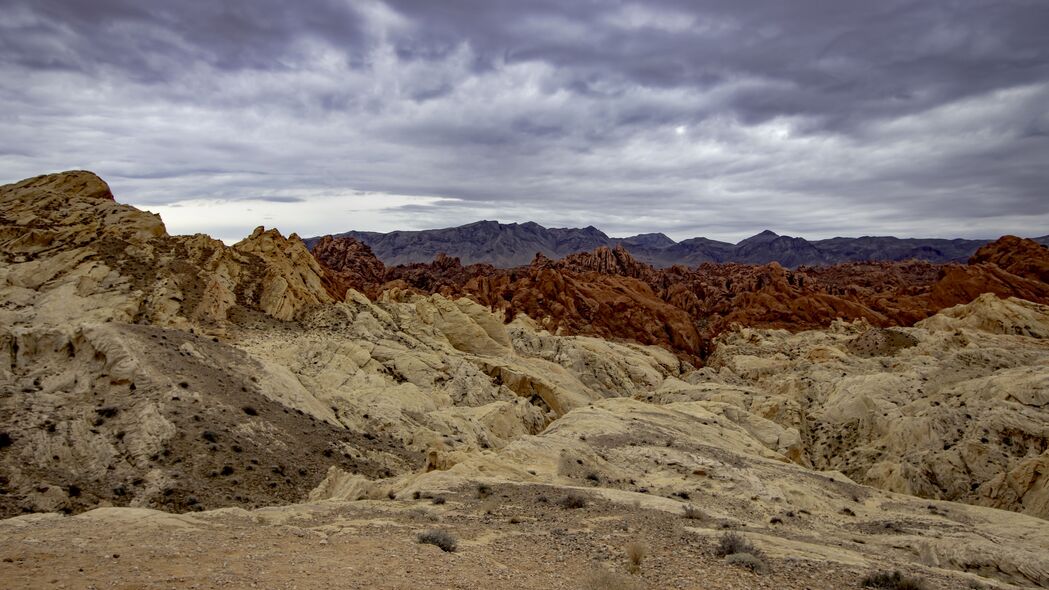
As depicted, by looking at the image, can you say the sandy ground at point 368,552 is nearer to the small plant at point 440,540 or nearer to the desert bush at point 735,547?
the small plant at point 440,540

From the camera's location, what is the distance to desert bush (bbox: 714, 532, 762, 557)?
1095 centimetres

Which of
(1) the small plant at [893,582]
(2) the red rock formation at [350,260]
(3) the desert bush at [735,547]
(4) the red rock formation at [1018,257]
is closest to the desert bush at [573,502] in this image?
(3) the desert bush at [735,547]

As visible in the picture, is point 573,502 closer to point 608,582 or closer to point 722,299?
point 608,582

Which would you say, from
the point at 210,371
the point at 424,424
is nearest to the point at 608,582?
the point at 210,371

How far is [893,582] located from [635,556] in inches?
164

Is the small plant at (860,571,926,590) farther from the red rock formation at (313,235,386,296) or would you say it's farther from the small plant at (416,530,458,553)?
the red rock formation at (313,235,386,296)

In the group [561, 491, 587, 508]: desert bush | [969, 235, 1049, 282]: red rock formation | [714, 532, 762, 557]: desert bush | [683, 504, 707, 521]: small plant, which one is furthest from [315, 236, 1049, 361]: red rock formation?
[714, 532, 762, 557]: desert bush

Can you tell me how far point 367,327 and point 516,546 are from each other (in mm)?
34928

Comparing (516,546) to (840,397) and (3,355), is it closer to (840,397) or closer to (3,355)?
(3,355)

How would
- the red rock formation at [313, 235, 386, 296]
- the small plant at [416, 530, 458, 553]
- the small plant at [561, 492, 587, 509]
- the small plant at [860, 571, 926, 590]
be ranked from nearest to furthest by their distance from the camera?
the small plant at [860, 571, 926, 590]
the small plant at [416, 530, 458, 553]
the small plant at [561, 492, 587, 509]
the red rock formation at [313, 235, 386, 296]

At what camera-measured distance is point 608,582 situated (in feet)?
29.9

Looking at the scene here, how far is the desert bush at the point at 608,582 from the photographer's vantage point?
8984 mm

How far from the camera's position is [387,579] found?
9.12 m

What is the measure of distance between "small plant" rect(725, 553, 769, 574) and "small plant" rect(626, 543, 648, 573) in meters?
1.46
